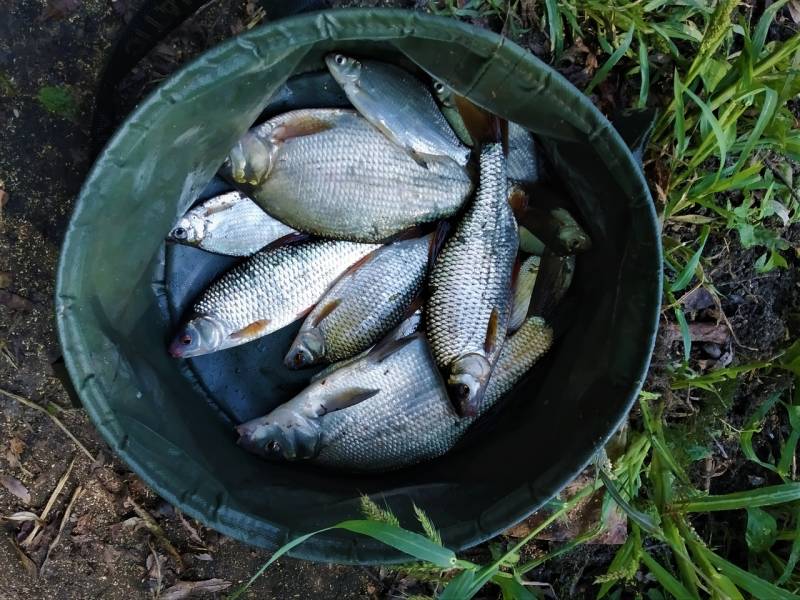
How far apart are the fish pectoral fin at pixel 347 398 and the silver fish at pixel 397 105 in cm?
66

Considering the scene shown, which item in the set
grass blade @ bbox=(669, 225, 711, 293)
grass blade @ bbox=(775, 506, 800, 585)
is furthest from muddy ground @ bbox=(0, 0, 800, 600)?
grass blade @ bbox=(775, 506, 800, 585)

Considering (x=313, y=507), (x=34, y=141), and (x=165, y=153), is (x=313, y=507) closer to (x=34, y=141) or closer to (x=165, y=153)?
(x=165, y=153)

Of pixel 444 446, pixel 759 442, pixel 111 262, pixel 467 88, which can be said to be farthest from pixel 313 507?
pixel 759 442

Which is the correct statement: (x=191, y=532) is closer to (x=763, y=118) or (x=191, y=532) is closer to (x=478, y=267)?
(x=478, y=267)

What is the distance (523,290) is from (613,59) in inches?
28.4

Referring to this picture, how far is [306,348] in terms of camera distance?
6.45 feet

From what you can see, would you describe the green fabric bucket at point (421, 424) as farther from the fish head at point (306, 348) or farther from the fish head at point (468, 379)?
the fish head at point (306, 348)

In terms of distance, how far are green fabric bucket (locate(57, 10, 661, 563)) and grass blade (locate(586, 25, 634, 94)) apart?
327mm

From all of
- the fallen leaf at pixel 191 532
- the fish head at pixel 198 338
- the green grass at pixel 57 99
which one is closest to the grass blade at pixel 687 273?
the fish head at pixel 198 338

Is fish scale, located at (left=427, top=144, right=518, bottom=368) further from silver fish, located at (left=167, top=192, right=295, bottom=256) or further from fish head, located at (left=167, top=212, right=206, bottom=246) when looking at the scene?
fish head, located at (left=167, top=212, right=206, bottom=246)

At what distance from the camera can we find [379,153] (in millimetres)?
1842

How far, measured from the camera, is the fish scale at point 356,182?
1838mm

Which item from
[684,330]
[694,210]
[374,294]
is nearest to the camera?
[374,294]

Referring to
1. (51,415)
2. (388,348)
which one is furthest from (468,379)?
(51,415)
